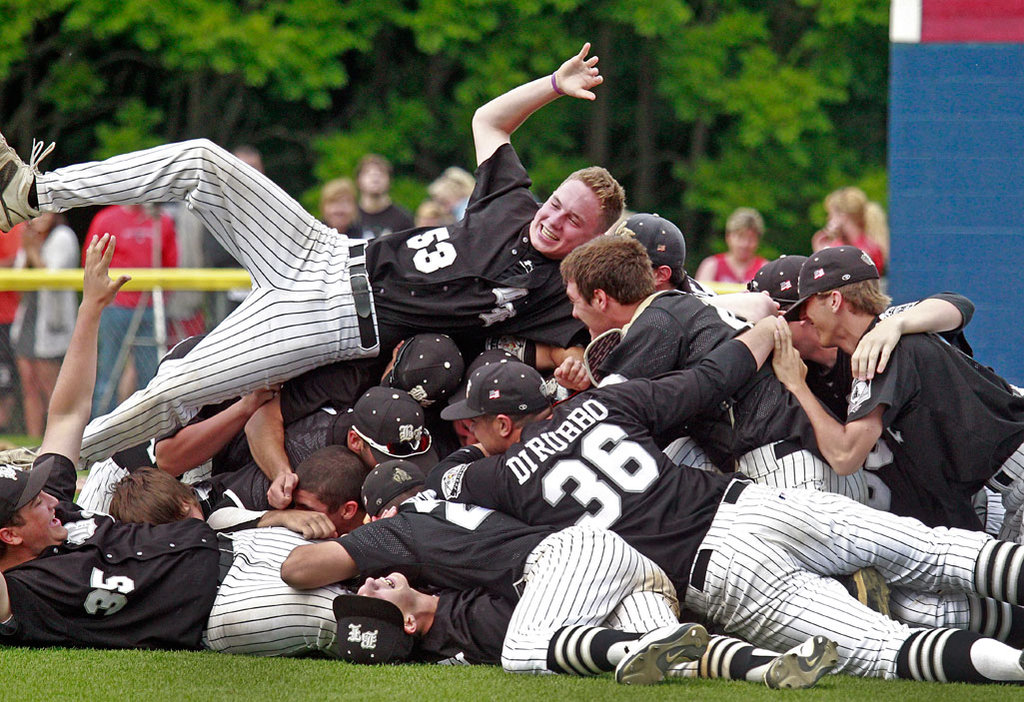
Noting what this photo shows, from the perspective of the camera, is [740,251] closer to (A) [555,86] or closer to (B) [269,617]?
(A) [555,86]

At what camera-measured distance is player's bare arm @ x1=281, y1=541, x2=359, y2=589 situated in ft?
14.9

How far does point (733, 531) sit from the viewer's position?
441cm

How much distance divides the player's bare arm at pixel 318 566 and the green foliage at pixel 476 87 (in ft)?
38.8

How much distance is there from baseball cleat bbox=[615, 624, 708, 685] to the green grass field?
0.04m

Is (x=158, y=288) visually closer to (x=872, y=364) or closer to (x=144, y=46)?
(x=872, y=364)

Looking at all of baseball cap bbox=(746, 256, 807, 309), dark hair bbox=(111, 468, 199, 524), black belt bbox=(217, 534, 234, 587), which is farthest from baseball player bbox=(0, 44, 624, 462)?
black belt bbox=(217, 534, 234, 587)

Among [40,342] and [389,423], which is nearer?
[389,423]

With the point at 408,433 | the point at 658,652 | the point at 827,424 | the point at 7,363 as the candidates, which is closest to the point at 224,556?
the point at 408,433

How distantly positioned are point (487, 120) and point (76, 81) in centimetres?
1141

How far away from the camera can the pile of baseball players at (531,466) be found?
4.36 meters

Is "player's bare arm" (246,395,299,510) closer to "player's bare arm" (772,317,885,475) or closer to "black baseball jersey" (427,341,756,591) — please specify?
"black baseball jersey" (427,341,756,591)

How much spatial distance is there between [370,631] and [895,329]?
2119 mm

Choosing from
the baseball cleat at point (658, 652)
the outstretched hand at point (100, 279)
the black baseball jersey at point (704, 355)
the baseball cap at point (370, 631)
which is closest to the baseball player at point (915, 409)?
the black baseball jersey at point (704, 355)

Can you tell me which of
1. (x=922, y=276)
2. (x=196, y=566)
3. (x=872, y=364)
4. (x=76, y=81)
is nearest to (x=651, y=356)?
(x=872, y=364)
